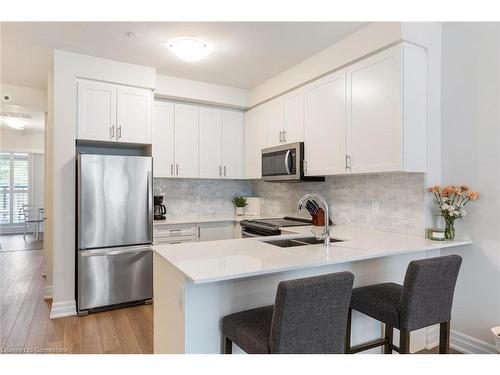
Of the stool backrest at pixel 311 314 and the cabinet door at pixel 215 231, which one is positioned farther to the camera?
the cabinet door at pixel 215 231

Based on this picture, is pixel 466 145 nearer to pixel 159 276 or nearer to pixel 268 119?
pixel 268 119

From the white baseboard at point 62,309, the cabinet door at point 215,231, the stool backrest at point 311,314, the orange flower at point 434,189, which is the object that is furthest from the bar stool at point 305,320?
the cabinet door at point 215,231

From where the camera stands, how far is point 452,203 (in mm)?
2543

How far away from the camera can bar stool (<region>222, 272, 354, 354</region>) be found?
54.9 inches

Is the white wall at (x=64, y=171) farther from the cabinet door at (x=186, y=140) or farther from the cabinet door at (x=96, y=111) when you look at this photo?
the cabinet door at (x=186, y=140)

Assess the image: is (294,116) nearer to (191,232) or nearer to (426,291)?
(191,232)

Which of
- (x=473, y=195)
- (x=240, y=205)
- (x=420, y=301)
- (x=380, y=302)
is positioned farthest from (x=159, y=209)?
(x=473, y=195)

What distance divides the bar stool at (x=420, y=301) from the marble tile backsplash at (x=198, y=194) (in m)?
2.90

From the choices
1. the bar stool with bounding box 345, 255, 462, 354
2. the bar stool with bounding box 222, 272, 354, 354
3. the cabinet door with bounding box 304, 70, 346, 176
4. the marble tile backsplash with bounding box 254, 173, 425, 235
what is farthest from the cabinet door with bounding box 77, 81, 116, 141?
the bar stool with bounding box 345, 255, 462, 354

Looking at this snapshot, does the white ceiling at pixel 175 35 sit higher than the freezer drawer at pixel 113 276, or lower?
higher

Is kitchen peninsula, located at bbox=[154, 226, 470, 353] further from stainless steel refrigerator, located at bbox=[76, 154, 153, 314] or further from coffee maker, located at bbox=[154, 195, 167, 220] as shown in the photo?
coffee maker, located at bbox=[154, 195, 167, 220]

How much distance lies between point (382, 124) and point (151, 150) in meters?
2.39

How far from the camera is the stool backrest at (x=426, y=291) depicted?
Answer: 175 centimetres

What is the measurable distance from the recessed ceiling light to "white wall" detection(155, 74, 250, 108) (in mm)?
908
